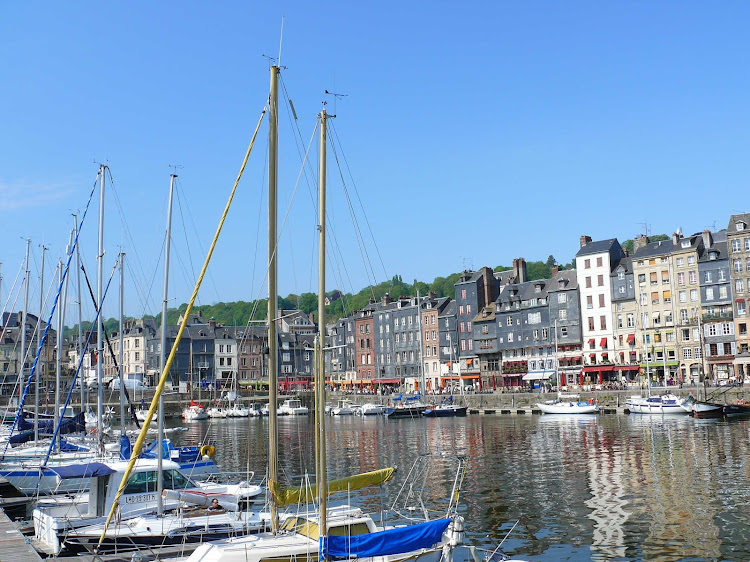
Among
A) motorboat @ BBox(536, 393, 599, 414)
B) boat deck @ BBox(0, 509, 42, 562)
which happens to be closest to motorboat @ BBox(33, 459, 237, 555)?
boat deck @ BBox(0, 509, 42, 562)

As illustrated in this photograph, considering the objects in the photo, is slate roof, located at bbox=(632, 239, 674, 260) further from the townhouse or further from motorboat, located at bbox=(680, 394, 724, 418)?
motorboat, located at bbox=(680, 394, 724, 418)

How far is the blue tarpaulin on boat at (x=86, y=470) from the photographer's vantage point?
94.0ft

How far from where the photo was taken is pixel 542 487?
39469 mm

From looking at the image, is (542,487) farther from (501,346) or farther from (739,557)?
(501,346)

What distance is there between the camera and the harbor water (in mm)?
27875

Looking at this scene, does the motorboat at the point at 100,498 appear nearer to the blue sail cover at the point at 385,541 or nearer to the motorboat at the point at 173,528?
the motorboat at the point at 173,528

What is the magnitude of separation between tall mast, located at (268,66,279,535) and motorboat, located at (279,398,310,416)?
10711cm

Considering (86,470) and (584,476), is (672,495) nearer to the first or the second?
(584,476)

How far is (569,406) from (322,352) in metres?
80.3

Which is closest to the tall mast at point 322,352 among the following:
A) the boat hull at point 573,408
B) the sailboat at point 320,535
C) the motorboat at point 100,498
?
the sailboat at point 320,535

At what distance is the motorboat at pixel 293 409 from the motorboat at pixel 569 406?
1696 inches

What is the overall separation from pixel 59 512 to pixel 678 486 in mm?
28578

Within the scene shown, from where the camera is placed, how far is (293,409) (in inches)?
5044

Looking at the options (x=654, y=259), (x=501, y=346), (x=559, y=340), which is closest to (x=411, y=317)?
(x=501, y=346)
